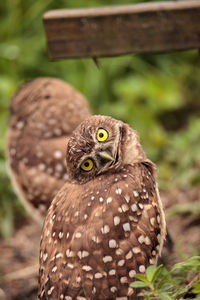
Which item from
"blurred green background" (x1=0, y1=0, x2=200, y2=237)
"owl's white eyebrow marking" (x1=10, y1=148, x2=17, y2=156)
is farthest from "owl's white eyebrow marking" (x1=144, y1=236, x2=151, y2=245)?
"blurred green background" (x1=0, y1=0, x2=200, y2=237)

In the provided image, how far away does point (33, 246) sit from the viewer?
5.37 metres

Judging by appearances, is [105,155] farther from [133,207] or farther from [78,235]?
[78,235]

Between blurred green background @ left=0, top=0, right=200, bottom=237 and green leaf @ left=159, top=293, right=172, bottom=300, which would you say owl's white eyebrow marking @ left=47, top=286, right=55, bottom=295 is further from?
blurred green background @ left=0, top=0, right=200, bottom=237

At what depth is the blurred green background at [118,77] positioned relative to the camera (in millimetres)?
6926

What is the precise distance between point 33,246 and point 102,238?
2643 millimetres

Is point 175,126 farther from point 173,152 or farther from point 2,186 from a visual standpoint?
point 2,186

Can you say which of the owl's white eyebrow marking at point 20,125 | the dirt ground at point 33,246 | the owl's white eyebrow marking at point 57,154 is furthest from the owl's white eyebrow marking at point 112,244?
the owl's white eyebrow marking at point 20,125

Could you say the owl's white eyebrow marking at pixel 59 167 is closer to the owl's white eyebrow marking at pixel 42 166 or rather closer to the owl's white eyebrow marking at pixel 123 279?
the owl's white eyebrow marking at pixel 42 166

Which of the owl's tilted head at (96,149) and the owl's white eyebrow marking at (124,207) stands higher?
the owl's tilted head at (96,149)

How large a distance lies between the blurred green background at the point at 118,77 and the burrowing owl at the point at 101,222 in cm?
347

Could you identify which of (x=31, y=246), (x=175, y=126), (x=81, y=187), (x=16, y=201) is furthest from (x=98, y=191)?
(x=175, y=126)

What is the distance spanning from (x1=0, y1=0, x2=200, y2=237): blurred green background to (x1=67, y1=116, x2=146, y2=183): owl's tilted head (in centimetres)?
341

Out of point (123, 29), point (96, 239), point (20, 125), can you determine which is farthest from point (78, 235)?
point (20, 125)

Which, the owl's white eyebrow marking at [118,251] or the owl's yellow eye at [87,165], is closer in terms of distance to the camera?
the owl's white eyebrow marking at [118,251]
